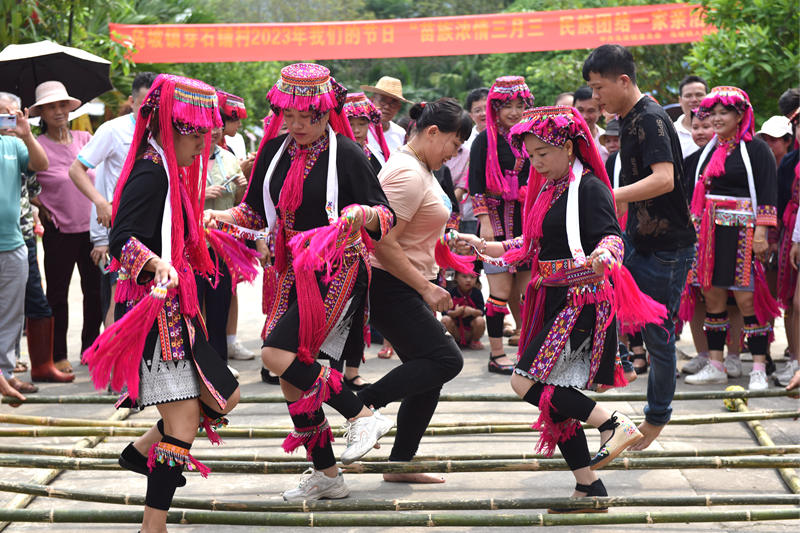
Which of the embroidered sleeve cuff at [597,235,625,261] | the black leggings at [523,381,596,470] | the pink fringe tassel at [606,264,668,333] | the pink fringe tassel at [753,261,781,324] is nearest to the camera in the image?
the embroidered sleeve cuff at [597,235,625,261]

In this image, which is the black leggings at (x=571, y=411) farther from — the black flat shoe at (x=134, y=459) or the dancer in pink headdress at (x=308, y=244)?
the black flat shoe at (x=134, y=459)

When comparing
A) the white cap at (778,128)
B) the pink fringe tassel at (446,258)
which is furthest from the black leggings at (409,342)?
the white cap at (778,128)

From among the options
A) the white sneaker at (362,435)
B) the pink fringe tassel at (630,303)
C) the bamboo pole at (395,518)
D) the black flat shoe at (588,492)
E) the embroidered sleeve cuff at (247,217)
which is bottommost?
the black flat shoe at (588,492)

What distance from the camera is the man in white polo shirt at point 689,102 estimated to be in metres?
7.54

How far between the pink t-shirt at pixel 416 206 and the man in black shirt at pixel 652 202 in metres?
0.94

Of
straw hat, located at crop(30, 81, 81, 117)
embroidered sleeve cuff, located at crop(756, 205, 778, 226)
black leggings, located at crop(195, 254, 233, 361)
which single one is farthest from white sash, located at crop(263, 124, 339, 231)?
embroidered sleeve cuff, located at crop(756, 205, 778, 226)

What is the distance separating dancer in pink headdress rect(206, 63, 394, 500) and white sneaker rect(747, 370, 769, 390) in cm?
323

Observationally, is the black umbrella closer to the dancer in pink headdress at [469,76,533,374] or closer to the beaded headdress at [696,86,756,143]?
the dancer in pink headdress at [469,76,533,374]

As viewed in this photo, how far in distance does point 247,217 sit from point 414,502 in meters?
1.53

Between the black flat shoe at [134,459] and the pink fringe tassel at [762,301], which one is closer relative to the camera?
the black flat shoe at [134,459]

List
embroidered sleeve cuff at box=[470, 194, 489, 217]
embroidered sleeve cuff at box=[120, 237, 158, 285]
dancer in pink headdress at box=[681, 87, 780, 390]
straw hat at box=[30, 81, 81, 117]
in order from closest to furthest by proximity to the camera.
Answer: embroidered sleeve cuff at box=[120, 237, 158, 285], dancer in pink headdress at box=[681, 87, 780, 390], straw hat at box=[30, 81, 81, 117], embroidered sleeve cuff at box=[470, 194, 489, 217]

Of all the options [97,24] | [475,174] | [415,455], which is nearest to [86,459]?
[415,455]

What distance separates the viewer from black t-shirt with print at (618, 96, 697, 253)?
4.75 meters

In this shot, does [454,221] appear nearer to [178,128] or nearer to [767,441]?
[767,441]
